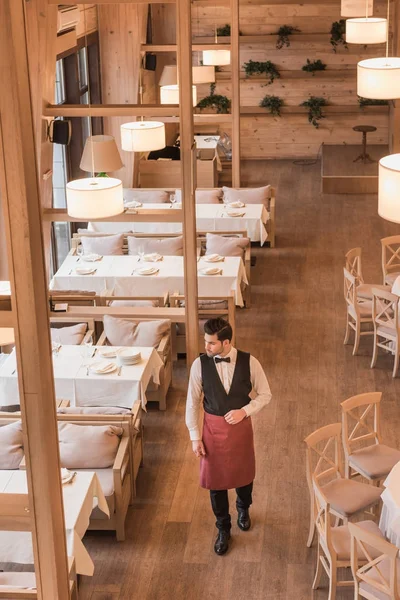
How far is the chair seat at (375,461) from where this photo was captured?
237 inches

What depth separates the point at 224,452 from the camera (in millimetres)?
5777

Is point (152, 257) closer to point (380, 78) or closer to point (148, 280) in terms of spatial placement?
point (148, 280)

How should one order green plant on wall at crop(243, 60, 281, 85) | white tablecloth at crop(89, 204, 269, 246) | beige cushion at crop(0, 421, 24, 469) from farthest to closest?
green plant on wall at crop(243, 60, 281, 85) → white tablecloth at crop(89, 204, 269, 246) → beige cushion at crop(0, 421, 24, 469)

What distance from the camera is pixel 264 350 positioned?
30.0ft

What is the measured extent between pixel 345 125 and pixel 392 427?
10.6 metres

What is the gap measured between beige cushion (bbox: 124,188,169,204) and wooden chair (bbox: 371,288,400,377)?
418 centimetres

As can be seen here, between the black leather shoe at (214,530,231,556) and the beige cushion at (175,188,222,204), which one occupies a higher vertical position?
the beige cushion at (175,188,222,204)

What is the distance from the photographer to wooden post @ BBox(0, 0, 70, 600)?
331 centimetres

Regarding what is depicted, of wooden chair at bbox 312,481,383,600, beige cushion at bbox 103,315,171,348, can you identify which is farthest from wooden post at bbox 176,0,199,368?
wooden chair at bbox 312,481,383,600

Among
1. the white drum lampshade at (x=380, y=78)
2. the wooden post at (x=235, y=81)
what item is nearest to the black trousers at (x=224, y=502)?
the white drum lampshade at (x=380, y=78)

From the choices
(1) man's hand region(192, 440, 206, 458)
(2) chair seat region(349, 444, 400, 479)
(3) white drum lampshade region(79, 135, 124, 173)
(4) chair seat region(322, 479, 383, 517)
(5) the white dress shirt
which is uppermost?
(3) white drum lampshade region(79, 135, 124, 173)

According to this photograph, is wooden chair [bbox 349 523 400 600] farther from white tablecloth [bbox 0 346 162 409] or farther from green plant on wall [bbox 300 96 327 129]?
green plant on wall [bbox 300 96 327 129]

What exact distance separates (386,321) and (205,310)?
1.81 m

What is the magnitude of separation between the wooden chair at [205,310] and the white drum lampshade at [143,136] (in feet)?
7.49
